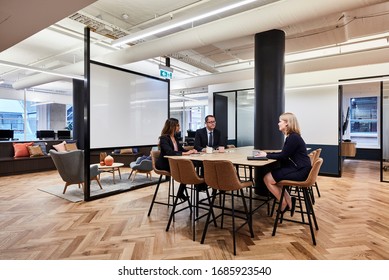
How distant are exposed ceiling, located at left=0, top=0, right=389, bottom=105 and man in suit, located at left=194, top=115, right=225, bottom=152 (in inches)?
58.0

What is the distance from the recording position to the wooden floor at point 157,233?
2607 millimetres

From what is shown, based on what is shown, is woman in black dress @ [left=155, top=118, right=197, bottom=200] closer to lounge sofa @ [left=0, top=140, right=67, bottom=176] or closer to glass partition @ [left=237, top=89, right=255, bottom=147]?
glass partition @ [left=237, top=89, right=255, bottom=147]

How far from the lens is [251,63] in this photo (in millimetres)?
8281

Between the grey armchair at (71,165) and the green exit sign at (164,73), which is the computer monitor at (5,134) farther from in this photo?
the green exit sign at (164,73)

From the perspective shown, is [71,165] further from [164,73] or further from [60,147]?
[60,147]

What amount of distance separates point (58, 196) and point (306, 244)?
4.50 metres

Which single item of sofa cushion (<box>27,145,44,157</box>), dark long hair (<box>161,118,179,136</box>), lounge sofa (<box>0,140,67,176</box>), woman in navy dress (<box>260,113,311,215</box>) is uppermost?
dark long hair (<box>161,118,179,136</box>)

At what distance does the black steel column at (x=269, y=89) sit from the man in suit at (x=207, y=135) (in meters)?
0.84

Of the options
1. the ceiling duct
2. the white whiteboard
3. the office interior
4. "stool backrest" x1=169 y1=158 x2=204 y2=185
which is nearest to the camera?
"stool backrest" x1=169 y1=158 x2=204 y2=185

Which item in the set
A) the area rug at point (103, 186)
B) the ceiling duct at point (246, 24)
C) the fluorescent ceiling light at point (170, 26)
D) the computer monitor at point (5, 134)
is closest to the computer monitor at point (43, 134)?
the computer monitor at point (5, 134)

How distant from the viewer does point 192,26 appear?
5277mm

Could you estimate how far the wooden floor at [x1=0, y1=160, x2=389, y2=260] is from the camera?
261 centimetres

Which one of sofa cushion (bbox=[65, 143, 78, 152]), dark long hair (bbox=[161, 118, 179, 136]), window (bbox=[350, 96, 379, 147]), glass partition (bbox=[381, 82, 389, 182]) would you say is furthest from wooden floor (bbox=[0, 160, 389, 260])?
window (bbox=[350, 96, 379, 147])

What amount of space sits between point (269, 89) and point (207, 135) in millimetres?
1433
